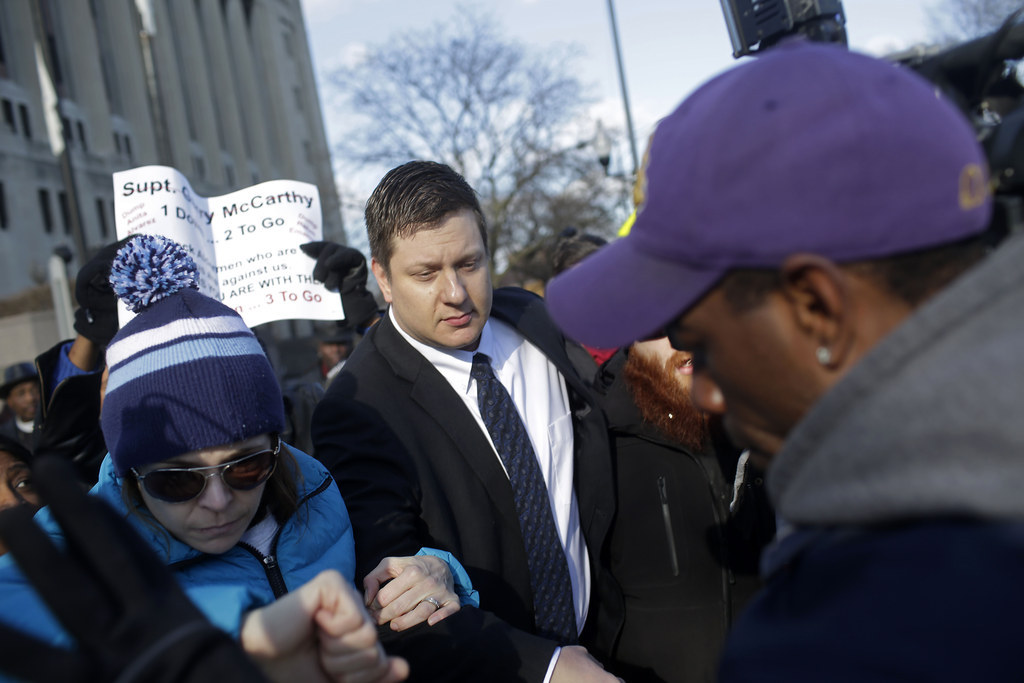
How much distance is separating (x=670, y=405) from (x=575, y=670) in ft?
3.68

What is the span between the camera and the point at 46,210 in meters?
28.9

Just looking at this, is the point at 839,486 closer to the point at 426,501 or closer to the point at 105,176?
the point at 426,501

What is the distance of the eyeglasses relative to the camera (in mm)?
1812

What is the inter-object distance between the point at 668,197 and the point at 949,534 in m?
0.53

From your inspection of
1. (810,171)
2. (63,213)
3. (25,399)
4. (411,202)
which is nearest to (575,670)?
(810,171)

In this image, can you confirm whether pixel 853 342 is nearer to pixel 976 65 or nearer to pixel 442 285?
pixel 976 65

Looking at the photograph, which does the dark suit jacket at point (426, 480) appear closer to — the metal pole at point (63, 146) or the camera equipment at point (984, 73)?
the camera equipment at point (984, 73)

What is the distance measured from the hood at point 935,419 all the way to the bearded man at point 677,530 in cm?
191

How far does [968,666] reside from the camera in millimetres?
838

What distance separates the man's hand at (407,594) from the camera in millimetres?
1835

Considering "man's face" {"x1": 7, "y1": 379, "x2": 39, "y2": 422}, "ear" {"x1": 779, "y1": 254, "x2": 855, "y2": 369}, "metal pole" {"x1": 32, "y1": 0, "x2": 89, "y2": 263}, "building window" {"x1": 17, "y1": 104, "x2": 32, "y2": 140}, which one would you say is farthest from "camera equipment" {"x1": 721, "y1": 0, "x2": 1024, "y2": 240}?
"building window" {"x1": 17, "y1": 104, "x2": 32, "y2": 140}

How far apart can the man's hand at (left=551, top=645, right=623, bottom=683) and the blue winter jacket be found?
0.57 metres

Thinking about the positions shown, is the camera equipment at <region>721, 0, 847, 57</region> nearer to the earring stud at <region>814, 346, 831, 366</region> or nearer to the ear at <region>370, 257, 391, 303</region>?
the ear at <region>370, 257, 391, 303</region>

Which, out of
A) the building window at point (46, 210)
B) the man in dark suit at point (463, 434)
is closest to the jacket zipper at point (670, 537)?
the man in dark suit at point (463, 434)
